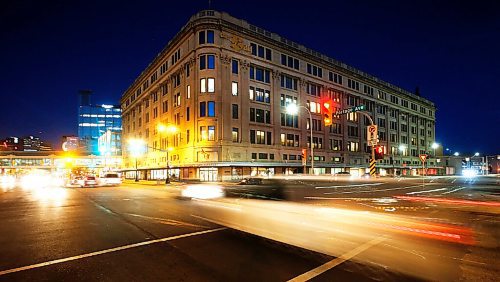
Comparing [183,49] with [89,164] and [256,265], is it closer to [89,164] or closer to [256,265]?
[256,265]

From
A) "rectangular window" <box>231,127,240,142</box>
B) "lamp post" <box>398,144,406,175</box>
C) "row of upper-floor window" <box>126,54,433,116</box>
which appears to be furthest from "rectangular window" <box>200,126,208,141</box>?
"lamp post" <box>398,144,406,175</box>

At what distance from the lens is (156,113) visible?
233ft

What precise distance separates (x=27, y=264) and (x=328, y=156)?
64542 millimetres

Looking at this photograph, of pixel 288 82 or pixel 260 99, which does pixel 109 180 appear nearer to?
pixel 260 99

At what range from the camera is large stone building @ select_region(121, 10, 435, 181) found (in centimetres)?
5041

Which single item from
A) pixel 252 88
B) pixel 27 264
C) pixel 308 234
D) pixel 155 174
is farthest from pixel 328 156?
pixel 27 264

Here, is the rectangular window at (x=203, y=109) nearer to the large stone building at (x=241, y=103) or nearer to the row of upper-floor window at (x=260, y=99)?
the large stone building at (x=241, y=103)

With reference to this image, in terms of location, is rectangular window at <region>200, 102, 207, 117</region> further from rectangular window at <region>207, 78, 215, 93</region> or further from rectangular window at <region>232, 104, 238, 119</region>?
rectangular window at <region>232, 104, 238, 119</region>

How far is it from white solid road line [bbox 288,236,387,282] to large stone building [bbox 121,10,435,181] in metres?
41.3

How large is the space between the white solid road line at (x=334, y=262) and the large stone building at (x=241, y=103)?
41280 millimetres

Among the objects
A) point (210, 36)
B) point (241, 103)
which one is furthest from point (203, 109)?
point (210, 36)

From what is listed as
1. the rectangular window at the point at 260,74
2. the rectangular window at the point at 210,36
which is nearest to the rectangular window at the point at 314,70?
the rectangular window at the point at 260,74

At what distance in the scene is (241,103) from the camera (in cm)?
5294

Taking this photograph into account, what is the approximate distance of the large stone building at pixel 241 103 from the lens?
5041 cm
